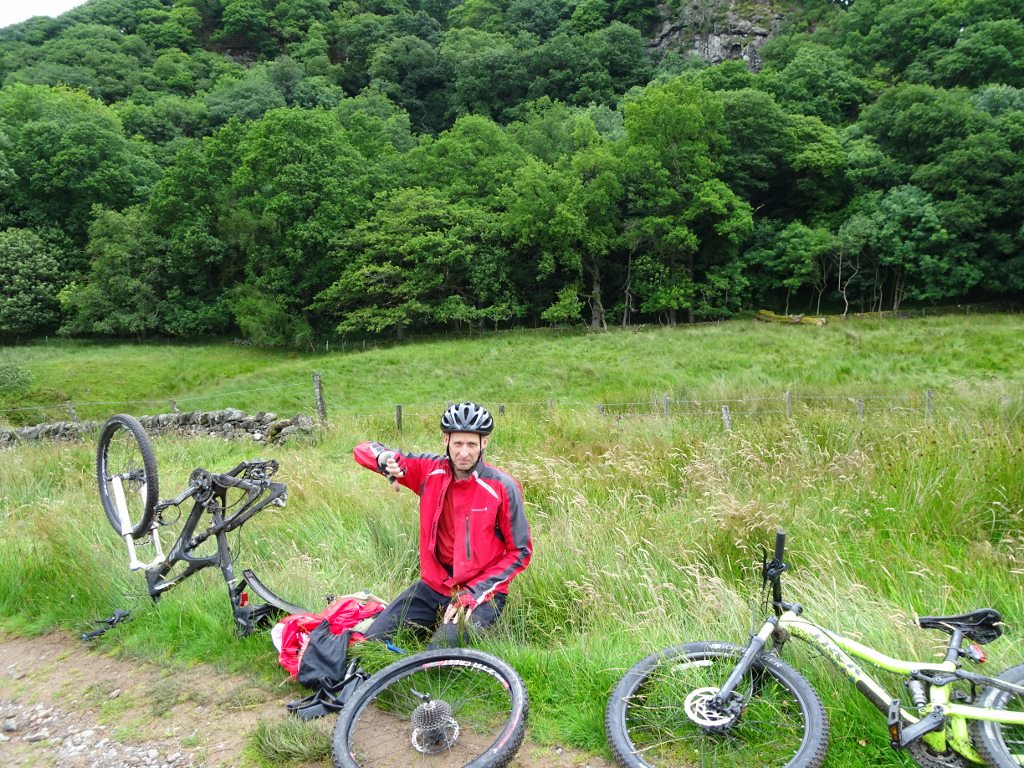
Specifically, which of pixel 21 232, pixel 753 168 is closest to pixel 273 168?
pixel 21 232

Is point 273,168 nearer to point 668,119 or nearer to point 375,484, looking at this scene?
point 668,119

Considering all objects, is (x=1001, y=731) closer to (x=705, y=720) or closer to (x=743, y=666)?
(x=743, y=666)

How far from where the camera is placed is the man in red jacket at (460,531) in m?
3.24

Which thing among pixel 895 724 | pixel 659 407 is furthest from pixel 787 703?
pixel 659 407

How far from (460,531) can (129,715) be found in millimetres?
2028

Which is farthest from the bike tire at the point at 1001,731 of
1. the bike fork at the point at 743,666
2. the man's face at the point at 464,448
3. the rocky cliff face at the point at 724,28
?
the rocky cliff face at the point at 724,28

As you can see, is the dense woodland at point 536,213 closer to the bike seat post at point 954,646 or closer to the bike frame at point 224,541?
the bike frame at point 224,541

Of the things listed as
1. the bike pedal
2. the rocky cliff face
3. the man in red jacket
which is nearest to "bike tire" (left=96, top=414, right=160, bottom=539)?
the man in red jacket

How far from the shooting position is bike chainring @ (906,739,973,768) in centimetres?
207

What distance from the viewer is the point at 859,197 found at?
1451 inches

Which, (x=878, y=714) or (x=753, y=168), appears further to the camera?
(x=753, y=168)

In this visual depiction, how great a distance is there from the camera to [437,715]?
2.62 metres

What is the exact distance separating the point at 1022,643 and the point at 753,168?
42272 mm

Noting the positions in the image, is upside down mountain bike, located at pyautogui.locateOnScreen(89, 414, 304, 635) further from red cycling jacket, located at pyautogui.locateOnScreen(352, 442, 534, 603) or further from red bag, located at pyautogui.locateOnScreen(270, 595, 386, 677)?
red cycling jacket, located at pyautogui.locateOnScreen(352, 442, 534, 603)
